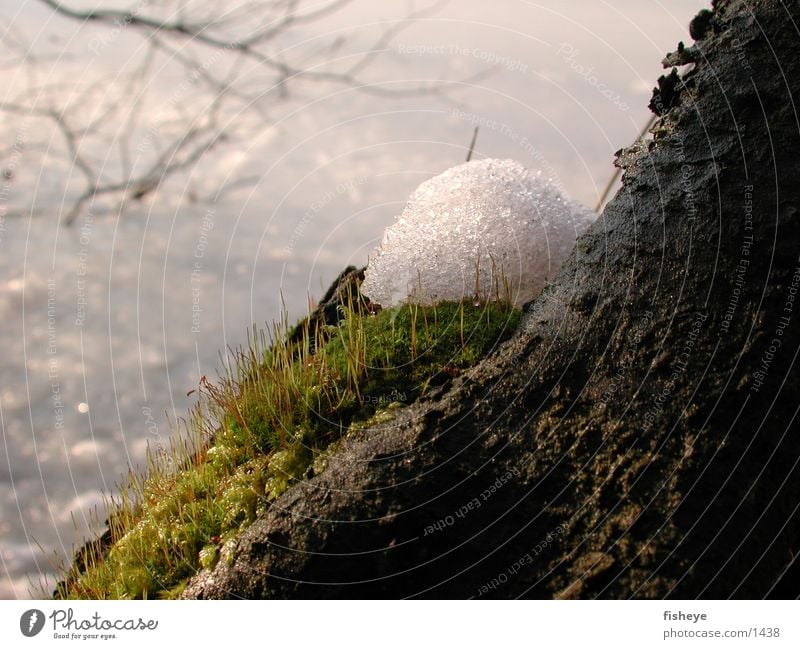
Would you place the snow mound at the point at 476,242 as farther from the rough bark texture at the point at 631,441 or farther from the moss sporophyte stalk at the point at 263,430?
the rough bark texture at the point at 631,441

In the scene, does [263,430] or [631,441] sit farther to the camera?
[263,430]

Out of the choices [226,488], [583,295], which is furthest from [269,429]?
[583,295]

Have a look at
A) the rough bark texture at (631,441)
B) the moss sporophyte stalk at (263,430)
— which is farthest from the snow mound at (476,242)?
the rough bark texture at (631,441)

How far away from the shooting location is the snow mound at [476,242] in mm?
3381

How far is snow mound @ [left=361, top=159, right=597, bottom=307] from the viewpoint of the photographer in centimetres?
338

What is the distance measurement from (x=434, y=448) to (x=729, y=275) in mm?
1157

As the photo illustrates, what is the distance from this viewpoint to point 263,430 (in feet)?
10.3

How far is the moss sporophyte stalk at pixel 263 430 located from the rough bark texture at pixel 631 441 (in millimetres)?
205

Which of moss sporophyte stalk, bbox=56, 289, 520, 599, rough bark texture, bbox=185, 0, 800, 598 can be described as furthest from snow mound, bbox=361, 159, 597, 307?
rough bark texture, bbox=185, 0, 800, 598

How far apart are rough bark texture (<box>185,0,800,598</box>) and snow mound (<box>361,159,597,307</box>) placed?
67cm

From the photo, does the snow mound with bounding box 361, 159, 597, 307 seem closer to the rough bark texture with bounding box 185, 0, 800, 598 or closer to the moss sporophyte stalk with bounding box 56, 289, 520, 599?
the moss sporophyte stalk with bounding box 56, 289, 520, 599

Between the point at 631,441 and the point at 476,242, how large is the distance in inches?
50.2

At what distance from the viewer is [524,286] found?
344 cm
